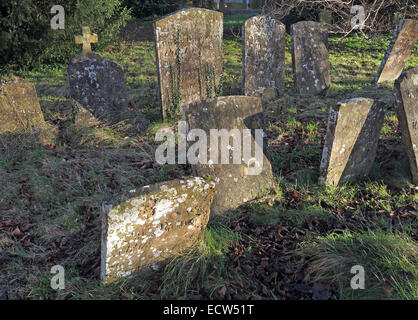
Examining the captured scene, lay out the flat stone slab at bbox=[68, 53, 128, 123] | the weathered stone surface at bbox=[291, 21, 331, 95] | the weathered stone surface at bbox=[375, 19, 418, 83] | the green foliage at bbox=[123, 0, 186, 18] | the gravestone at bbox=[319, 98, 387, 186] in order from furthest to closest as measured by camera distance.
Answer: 1. the green foliage at bbox=[123, 0, 186, 18]
2. the weathered stone surface at bbox=[375, 19, 418, 83]
3. the weathered stone surface at bbox=[291, 21, 331, 95]
4. the flat stone slab at bbox=[68, 53, 128, 123]
5. the gravestone at bbox=[319, 98, 387, 186]

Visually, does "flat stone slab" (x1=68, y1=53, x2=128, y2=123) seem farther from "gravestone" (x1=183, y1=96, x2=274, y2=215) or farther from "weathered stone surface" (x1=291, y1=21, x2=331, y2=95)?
"weathered stone surface" (x1=291, y1=21, x2=331, y2=95)

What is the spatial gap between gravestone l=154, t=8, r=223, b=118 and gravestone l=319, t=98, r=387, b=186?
125 inches

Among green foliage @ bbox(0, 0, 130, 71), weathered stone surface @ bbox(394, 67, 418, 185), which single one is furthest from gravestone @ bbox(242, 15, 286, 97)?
green foliage @ bbox(0, 0, 130, 71)

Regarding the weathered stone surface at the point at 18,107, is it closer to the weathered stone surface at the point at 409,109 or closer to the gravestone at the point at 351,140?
the gravestone at the point at 351,140

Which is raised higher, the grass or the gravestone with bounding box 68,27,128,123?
the gravestone with bounding box 68,27,128,123

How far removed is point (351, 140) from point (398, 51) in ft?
16.5

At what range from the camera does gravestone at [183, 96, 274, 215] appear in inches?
161

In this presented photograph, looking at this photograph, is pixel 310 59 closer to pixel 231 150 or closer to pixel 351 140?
pixel 351 140

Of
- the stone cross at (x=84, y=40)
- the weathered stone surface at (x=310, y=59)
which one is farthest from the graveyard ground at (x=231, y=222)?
the stone cross at (x=84, y=40)

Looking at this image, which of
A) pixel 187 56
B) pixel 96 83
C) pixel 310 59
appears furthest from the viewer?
pixel 310 59

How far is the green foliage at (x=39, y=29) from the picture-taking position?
313 inches

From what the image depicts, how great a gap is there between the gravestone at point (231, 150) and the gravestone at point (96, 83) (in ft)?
9.71

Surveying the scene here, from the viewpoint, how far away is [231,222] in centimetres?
391

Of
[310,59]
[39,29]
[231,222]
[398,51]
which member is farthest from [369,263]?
[39,29]
